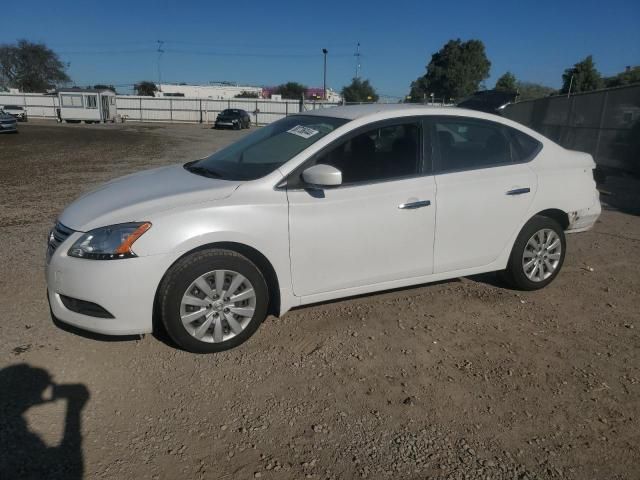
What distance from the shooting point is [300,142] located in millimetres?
3941

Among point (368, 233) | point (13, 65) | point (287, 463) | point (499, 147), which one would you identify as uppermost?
point (13, 65)

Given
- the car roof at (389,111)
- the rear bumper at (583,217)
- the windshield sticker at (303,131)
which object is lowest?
the rear bumper at (583,217)

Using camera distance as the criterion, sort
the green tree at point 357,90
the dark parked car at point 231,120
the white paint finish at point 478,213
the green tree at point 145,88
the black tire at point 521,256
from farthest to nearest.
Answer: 1. the green tree at point 145,88
2. the green tree at point 357,90
3. the dark parked car at point 231,120
4. the black tire at point 521,256
5. the white paint finish at point 478,213

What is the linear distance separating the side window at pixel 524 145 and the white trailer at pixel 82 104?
42.6m

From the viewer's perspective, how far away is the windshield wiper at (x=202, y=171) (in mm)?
3973

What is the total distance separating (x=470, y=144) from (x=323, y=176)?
159cm

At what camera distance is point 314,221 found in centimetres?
362

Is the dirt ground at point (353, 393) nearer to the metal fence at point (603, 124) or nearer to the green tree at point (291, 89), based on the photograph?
the metal fence at point (603, 124)

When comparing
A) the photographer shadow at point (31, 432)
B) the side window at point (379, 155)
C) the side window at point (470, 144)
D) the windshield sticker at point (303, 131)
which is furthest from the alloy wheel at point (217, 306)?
the side window at point (470, 144)

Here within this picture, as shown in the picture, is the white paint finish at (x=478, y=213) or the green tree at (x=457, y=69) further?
the green tree at (x=457, y=69)

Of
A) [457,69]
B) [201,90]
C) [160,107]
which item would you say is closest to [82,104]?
[160,107]

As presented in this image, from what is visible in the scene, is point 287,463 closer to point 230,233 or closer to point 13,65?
point 230,233

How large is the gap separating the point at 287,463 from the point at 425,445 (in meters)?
0.72

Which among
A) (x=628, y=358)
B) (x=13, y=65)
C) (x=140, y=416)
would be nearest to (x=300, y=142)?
(x=140, y=416)
